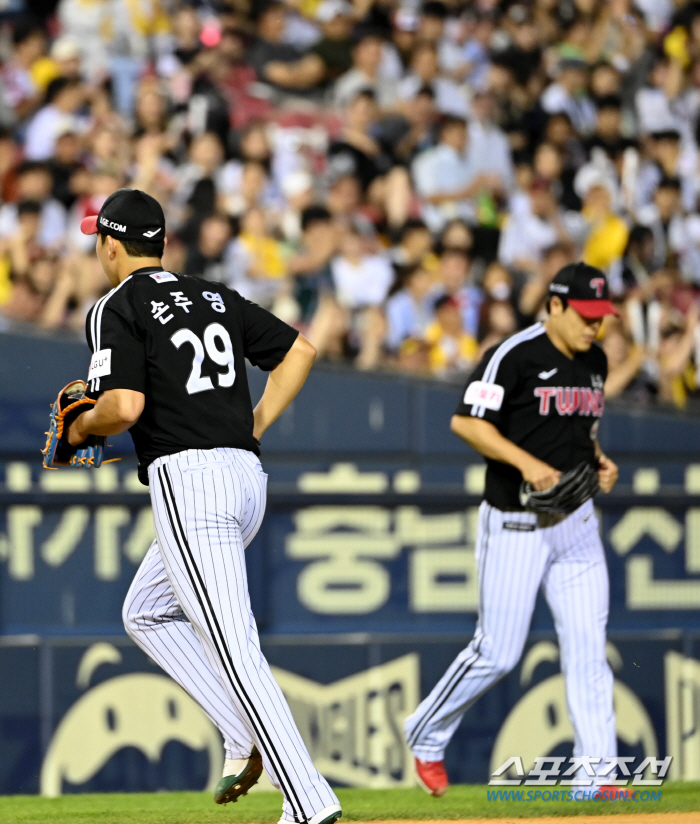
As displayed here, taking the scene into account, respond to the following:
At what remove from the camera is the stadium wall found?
599 centimetres

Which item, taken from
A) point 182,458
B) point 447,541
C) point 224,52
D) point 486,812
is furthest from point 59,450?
point 224,52

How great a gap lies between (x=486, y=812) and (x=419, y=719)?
433 mm

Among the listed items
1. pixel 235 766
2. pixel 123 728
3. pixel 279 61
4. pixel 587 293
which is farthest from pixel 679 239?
pixel 235 766

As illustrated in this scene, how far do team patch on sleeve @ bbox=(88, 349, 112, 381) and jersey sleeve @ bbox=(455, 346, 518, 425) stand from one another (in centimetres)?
168

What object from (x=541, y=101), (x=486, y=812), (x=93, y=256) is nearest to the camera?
(x=486, y=812)

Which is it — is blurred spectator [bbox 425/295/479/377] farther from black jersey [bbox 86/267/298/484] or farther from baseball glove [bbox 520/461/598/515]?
black jersey [bbox 86/267/298/484]

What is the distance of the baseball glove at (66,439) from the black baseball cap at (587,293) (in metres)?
1.93

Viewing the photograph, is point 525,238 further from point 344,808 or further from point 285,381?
point 285,381

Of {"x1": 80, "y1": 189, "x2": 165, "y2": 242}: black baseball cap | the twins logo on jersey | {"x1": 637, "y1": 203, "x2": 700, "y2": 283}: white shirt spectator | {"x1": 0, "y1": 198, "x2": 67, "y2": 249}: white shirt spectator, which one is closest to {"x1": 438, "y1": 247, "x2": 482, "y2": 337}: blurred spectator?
{"x1": 637, "y1": 203, "x2": 700, "y2": 283}: white shirt spectator

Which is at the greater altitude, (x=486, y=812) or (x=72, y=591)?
(x=72, y=591)

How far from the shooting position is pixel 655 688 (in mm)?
6180

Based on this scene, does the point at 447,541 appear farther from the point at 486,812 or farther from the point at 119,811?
the point at 119,811

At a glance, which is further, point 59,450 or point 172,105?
point 172,105

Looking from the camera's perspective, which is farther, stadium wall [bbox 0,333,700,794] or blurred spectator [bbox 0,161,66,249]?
blurred spectator [bbox 0,161,66,249]
